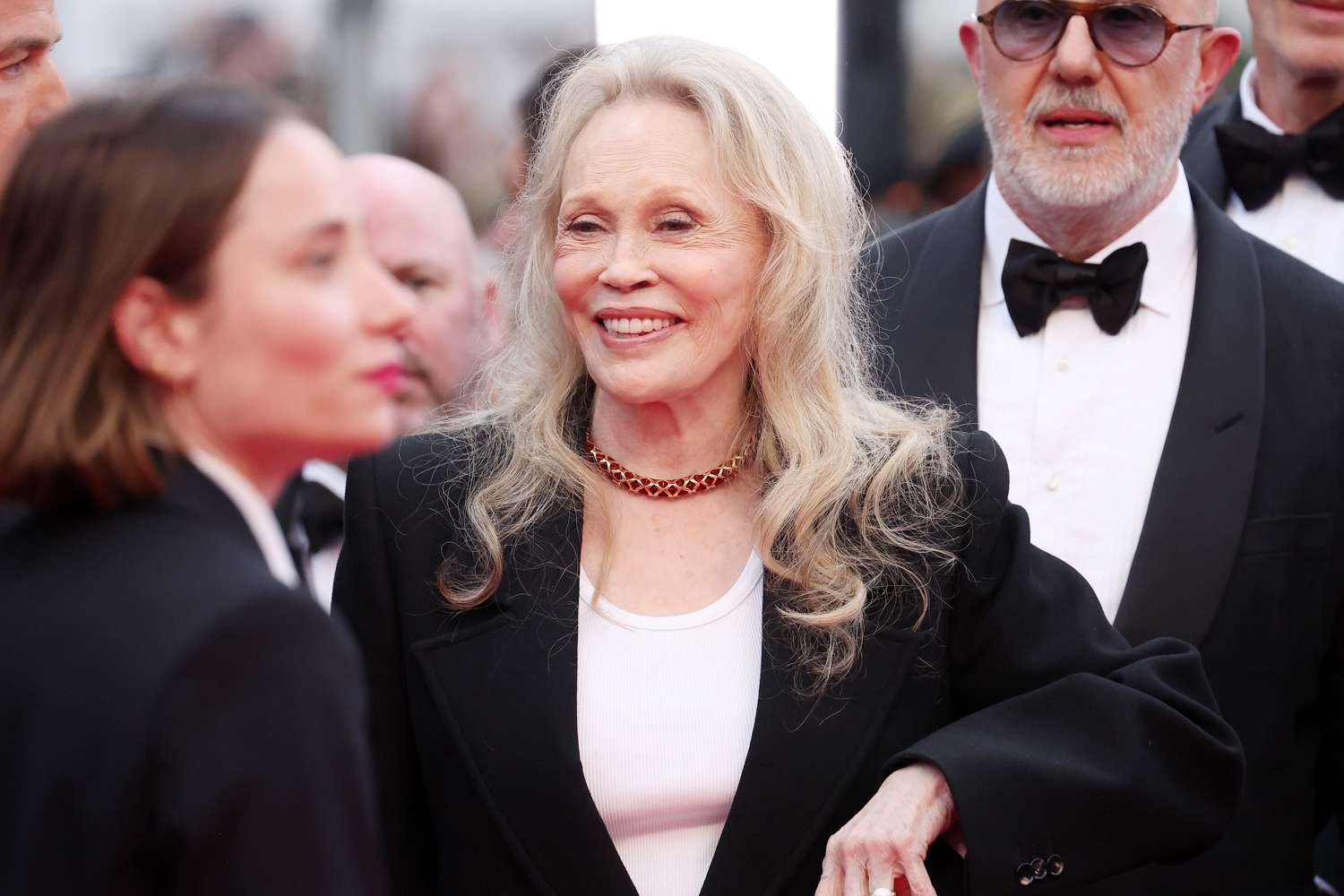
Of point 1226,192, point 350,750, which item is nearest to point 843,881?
point 350,750

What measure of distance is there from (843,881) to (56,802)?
1275 millimetres

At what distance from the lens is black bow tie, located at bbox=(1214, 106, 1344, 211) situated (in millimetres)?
3941

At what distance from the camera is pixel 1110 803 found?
259 cm

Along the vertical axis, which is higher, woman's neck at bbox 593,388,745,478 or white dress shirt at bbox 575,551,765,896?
woman's neck at bbox 593,388,745,478

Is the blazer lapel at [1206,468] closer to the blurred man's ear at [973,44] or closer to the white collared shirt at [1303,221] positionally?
Answer: the white collared shirt at [1303,221]

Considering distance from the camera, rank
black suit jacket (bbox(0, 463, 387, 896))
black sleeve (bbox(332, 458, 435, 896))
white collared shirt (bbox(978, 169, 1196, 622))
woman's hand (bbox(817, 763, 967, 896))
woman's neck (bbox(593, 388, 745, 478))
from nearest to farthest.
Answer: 1. black suit jacket (bbox(0, 463, 387, 896))
2. woman's hand (bbox(817, 763, 967, 896))
3. black sleeve (bbox(332, 458, 435, 896))
4. woman's neck (bbox(593, 388, 745, 478))
5. white collared shirt (bbox(978, 169, 1196, 622))

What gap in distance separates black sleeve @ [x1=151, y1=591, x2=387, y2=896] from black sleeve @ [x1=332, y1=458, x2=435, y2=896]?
123cm

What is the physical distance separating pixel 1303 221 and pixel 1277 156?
0.19 m

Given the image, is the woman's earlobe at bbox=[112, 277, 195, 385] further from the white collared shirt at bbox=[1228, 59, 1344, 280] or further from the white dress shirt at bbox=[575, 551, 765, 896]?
the white collared shirt at bbox=[1228, 59, 1344, 280]

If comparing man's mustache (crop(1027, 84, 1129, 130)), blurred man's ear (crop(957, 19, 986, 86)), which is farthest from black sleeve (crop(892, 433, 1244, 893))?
blurred man's ear (crop(957, 19, 986, 86))

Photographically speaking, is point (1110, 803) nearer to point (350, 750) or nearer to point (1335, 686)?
point (1335, 686)

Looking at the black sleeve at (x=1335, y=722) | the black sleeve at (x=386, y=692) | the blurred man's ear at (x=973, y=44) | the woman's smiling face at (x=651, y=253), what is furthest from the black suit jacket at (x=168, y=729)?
the blurred man's ear at (x=973, y=44)

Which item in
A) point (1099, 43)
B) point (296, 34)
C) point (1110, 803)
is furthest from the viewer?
point (296, 34)

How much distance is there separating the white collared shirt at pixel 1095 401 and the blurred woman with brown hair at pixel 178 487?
2122mm
